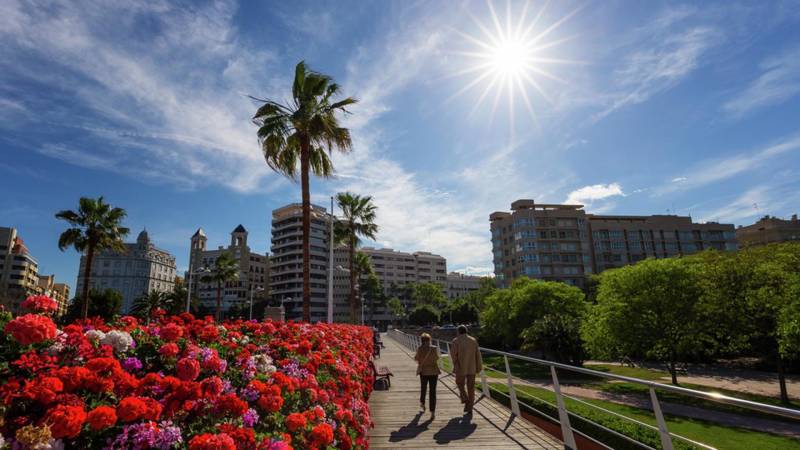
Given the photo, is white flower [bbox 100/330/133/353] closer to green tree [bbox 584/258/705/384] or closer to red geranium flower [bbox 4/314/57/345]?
red geranium flower [bbox 4/314/57/345]

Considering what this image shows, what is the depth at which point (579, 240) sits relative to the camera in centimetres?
8844

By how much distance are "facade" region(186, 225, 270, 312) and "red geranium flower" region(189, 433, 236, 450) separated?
367 ft

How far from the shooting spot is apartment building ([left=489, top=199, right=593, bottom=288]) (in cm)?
8619

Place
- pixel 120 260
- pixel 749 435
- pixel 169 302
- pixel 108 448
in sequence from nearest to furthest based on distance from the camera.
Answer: pixel 108 448 < pixel 749 435 < pixel 169 302 < pixel 120 260

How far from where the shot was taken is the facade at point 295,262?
104 meters

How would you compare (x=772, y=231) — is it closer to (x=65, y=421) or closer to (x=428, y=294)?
(x=428, y=294)

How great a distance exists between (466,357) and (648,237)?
102268 mm

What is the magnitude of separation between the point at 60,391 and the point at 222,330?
2723 millimetres

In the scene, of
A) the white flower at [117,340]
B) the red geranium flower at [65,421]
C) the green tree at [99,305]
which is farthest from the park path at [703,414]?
the green tree at [99,305]

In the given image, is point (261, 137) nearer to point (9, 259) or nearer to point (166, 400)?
point (166, 400)

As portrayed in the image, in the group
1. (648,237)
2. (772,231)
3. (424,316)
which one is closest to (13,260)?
(424,316)

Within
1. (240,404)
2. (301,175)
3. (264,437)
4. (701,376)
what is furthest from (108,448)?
(701,376)

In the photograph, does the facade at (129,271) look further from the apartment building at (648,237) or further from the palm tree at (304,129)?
the palm tree at (304,129)

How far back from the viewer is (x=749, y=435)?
14844 millimetres
